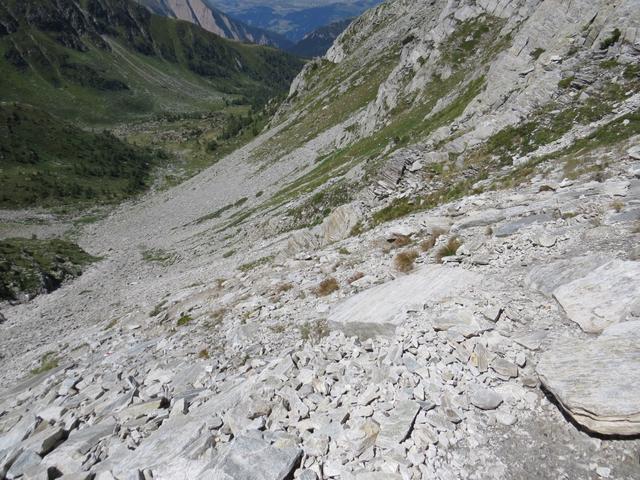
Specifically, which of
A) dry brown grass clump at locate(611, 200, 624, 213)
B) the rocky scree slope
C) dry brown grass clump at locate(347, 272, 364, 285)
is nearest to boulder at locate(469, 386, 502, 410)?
the rocky scree slope

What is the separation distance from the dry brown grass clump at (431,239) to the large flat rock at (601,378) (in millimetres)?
8177

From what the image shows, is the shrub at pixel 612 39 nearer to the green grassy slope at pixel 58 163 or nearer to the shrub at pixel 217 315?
the shrub at pixel 217 315

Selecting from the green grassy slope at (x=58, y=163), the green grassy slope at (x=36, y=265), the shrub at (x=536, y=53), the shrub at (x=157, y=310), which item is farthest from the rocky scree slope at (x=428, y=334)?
the green grassy slope at (x=58, y=163)

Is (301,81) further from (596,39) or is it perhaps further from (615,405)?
(615,405)

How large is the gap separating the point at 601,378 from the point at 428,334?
3.71 meters

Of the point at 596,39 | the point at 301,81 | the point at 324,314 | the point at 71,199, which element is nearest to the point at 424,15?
the point at 301,81

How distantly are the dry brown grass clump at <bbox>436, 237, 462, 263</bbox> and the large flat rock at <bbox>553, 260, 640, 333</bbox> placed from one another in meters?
4.79

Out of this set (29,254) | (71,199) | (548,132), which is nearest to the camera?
(548,132)

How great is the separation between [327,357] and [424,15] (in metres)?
114

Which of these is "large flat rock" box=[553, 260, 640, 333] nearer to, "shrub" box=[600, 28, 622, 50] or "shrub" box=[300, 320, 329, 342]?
"shrub" box=[300, 320, 329, 342]

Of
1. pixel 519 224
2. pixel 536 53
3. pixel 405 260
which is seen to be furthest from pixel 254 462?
pixel 536 53

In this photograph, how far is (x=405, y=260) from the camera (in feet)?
50.6

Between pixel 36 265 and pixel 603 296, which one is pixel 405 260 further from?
pixel 36 265

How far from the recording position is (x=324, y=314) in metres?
13.4
